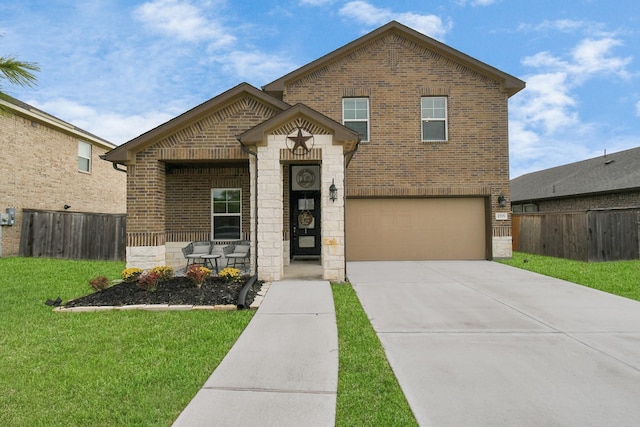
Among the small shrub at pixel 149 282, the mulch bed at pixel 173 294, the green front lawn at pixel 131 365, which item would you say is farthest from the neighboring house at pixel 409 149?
the green front lawn at pixel 131 365

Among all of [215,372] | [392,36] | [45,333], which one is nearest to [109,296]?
[45,333]

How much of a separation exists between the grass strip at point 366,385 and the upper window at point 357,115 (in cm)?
915

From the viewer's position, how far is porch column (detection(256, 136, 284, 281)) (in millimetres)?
8719

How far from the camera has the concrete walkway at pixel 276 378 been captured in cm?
298

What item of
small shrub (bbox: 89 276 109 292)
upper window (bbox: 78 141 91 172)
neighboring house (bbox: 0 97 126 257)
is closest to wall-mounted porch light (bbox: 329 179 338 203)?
small shrub (bbox: 89 276 109 292)

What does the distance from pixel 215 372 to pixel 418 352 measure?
7.78ft

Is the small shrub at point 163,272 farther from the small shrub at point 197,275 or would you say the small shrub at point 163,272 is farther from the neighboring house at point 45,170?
the neighboring house at point 45,170

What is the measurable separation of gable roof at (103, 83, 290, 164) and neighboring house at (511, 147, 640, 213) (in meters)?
17.0

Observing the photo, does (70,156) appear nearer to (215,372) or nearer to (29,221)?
(29,221)

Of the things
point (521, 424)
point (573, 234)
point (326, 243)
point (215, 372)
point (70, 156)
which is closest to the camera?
point (521, 424)

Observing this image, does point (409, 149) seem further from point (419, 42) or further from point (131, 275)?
point (131, 275)

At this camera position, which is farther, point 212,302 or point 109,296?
point 109,296

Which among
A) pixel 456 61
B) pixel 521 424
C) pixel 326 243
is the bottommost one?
pixel 521 424

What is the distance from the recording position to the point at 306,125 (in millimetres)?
8805
